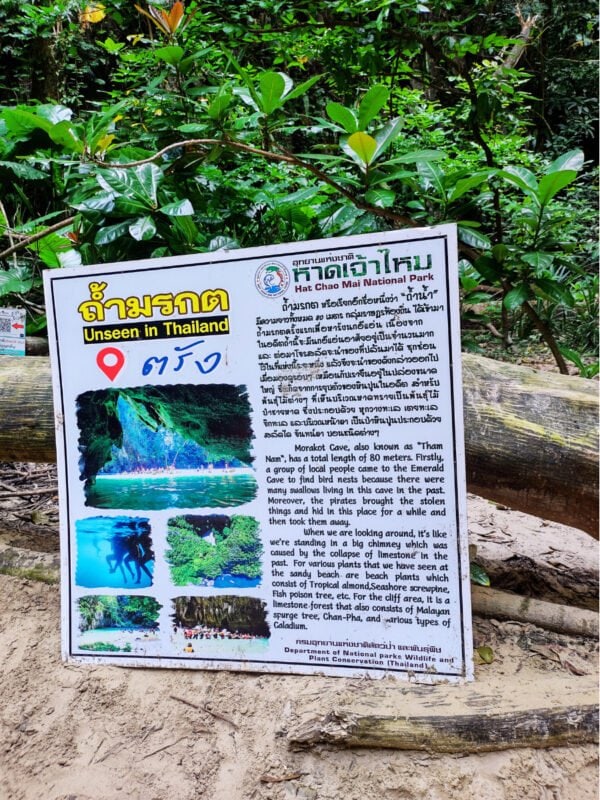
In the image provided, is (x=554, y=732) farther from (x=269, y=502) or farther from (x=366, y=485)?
(x=269, y=502)

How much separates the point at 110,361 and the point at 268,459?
1.65ft

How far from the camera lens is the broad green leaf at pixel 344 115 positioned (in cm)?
154

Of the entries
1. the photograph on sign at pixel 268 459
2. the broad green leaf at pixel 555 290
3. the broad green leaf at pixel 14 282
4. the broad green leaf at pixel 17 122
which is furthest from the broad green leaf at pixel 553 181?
the broad green leaf at pixel 14 282

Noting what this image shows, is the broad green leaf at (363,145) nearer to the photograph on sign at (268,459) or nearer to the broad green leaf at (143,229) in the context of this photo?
the photograph on sign at (268,459)

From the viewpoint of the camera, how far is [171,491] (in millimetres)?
1438

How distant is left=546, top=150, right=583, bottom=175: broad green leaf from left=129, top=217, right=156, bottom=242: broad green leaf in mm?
1153

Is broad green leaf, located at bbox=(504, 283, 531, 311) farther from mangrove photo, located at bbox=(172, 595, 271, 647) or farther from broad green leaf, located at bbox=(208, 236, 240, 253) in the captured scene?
mangrove photo, located at bbox=(172, 595, 271, 647)

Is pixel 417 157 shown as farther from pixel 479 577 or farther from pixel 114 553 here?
pixel 114 553

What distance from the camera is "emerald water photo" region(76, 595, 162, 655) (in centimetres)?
146

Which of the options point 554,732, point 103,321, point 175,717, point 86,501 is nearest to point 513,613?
point 554,732

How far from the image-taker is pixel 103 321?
4.77 feet

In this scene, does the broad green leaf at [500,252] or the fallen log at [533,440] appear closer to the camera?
the fallen log at [533,440]

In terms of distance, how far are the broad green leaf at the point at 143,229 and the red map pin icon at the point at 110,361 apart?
13.5 inches

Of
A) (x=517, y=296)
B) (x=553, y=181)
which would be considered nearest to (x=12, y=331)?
(x=517, y=296)
